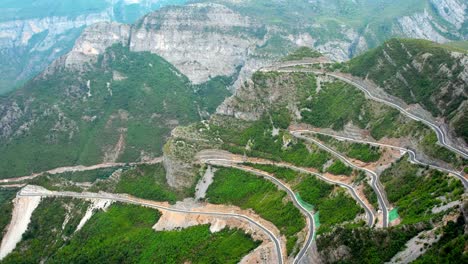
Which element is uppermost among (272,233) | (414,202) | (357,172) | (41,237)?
(414,202)

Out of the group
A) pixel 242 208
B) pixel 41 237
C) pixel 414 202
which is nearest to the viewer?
pixel 414 202

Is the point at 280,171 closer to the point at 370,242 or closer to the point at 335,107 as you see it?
the point at 335,107

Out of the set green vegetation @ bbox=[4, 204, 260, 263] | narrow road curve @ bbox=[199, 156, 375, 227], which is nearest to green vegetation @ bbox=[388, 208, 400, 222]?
narrow road curve @ bbox=[199, 156, 375, 227]

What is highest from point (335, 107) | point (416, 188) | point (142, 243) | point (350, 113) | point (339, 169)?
point (416, 188)

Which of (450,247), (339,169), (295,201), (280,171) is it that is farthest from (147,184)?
(450,247)

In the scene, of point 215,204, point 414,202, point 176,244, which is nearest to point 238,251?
point 176,244

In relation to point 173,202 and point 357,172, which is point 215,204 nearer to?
point 173,202
